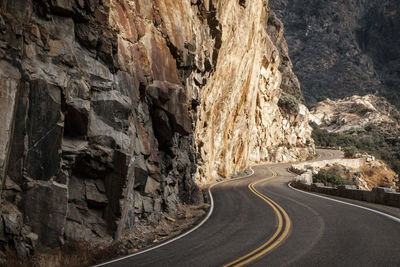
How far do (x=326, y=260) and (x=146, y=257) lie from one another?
Answer: 15.6 ft

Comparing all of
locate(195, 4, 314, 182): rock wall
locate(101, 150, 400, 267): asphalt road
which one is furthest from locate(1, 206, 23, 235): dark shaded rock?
locate(195, 4, 314, 182): rock wall

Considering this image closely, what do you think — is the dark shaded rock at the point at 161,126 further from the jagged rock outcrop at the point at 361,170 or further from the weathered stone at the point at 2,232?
the jagged rock outcrop at the point at 361,170

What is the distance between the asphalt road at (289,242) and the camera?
279 inches

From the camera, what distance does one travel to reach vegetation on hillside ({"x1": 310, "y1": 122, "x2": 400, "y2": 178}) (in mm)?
71100

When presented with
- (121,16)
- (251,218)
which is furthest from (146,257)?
(121,16)

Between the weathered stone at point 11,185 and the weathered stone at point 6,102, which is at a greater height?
the weathered stone at point 6,102

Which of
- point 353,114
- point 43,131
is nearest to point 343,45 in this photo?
point 353,114

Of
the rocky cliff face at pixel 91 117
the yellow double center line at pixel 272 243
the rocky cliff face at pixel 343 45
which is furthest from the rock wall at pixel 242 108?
the rocky cliff face at pixel 343 45

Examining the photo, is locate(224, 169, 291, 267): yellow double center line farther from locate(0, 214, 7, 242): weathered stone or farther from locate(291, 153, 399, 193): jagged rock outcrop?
locate(291, 153, 399, 193): jagged rock outcrop

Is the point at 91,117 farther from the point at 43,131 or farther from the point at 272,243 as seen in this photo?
the point at 272,243

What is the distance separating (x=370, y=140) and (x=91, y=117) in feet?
275

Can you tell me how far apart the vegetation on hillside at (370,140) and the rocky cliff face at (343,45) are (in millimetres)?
52551

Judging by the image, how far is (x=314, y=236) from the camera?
29.8 ft

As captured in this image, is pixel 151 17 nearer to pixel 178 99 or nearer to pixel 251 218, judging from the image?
pixel 178 99
